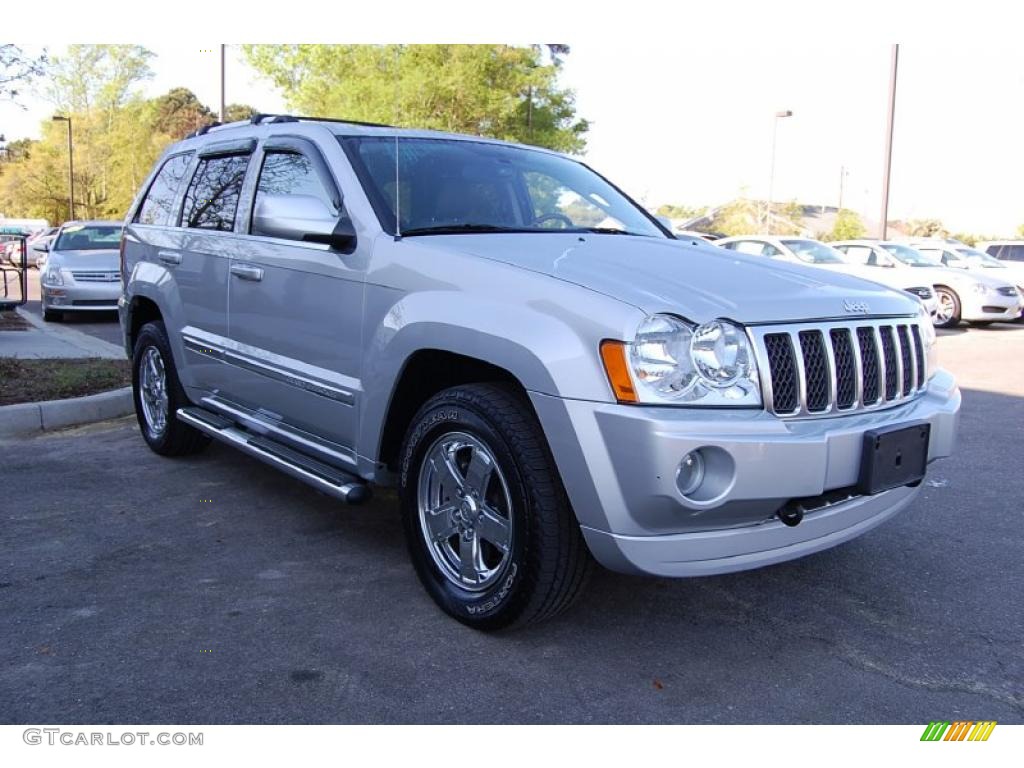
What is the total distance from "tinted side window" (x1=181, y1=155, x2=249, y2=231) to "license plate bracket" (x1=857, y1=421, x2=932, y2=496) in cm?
320

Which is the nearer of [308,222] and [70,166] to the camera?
[308,222]

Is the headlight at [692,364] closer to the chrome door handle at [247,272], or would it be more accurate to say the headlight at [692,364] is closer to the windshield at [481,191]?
the windshield at [481,191]

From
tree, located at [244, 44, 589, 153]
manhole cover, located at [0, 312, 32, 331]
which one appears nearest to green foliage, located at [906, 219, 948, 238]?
tree, located at [244, 44, 589, 153]

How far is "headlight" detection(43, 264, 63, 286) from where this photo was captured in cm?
1335

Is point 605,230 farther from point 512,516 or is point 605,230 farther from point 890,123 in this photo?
point 890,123

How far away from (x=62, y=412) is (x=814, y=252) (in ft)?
43.6

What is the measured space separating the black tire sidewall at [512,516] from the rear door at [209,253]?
166 centimetres

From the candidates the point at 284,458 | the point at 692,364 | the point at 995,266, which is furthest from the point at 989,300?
the point at 692,364

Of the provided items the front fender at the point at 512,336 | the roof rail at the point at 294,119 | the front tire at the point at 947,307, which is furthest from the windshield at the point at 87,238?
the front tire at the point at 947,307

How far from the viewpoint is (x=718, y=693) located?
2836mm

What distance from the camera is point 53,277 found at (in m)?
13.4

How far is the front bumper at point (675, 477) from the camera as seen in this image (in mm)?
2648

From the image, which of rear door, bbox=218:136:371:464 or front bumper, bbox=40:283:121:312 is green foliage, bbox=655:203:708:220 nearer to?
front bumper, bbox=40:283:121:312

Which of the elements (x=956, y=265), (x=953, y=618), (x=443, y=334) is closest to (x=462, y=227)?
(x=443, y=334)
